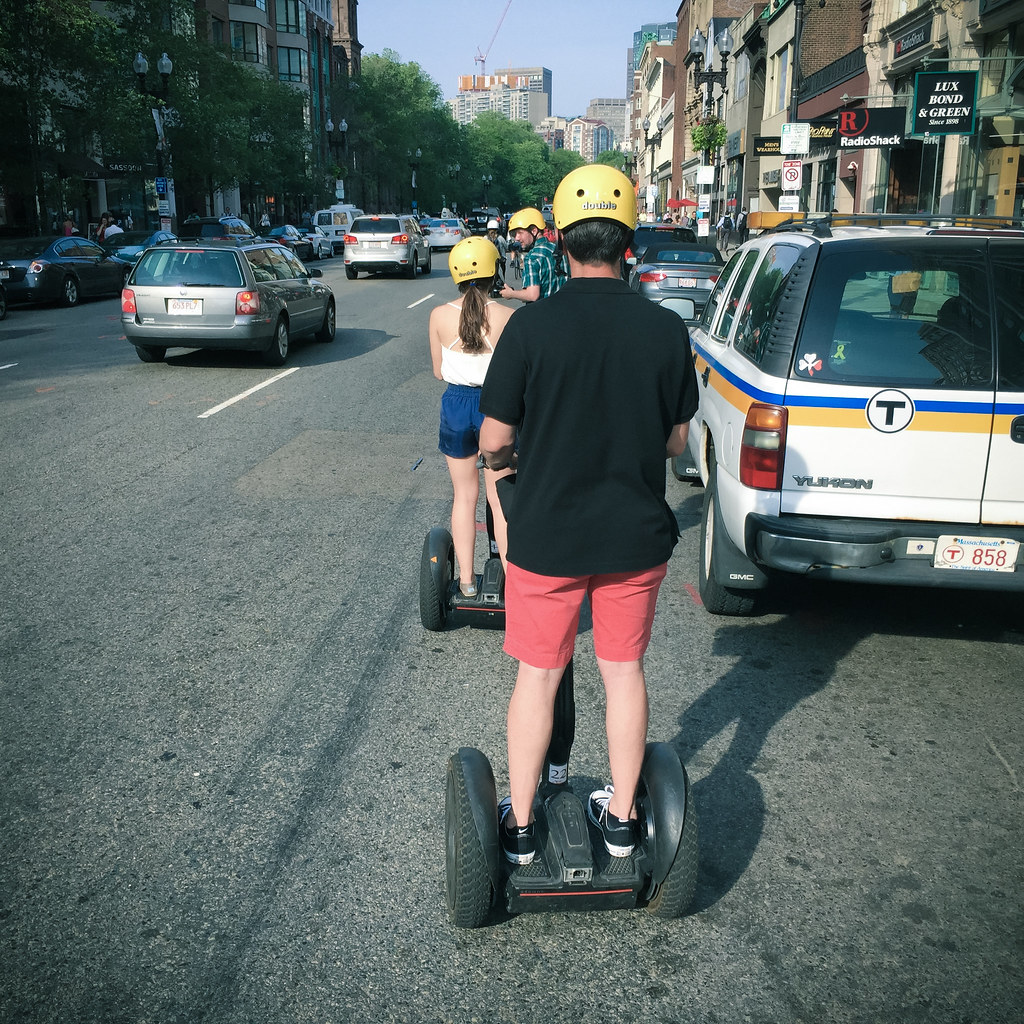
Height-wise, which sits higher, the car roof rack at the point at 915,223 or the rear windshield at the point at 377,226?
the car roof rack at the point at 915,223

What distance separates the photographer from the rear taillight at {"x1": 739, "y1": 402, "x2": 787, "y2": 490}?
4.64 m

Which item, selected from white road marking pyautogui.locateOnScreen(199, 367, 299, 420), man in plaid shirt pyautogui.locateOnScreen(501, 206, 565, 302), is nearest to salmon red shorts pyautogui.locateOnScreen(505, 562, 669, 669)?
man in plaid shirt pyautogui.locateOnScreen(501, 206, 565, 302)

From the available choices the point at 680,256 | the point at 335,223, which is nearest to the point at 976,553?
the point at 680,256

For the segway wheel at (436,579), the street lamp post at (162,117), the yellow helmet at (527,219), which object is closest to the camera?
the segway wheel at (436,579)

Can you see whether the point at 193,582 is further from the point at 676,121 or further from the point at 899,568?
the point at 676,121

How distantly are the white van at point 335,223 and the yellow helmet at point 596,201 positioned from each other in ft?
170

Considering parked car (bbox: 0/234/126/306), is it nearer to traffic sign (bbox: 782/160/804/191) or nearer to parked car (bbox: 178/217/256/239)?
parked car (bbox: 178/217/256/239)

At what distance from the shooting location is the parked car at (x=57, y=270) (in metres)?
21.7

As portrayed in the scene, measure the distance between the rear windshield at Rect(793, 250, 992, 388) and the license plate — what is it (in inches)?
26.4

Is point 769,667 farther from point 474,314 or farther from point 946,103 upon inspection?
point 946,103

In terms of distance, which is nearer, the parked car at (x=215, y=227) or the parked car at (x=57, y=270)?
the parked car at (x=57, y=270)

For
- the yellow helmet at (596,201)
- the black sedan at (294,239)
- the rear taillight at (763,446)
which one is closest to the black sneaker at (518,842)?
the yellow helmet at (596,201)

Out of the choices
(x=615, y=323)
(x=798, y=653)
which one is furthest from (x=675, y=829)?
(x=798, y=653)

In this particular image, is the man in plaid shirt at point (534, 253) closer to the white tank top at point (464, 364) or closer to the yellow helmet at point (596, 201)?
the white tank top at point (464, 364)
